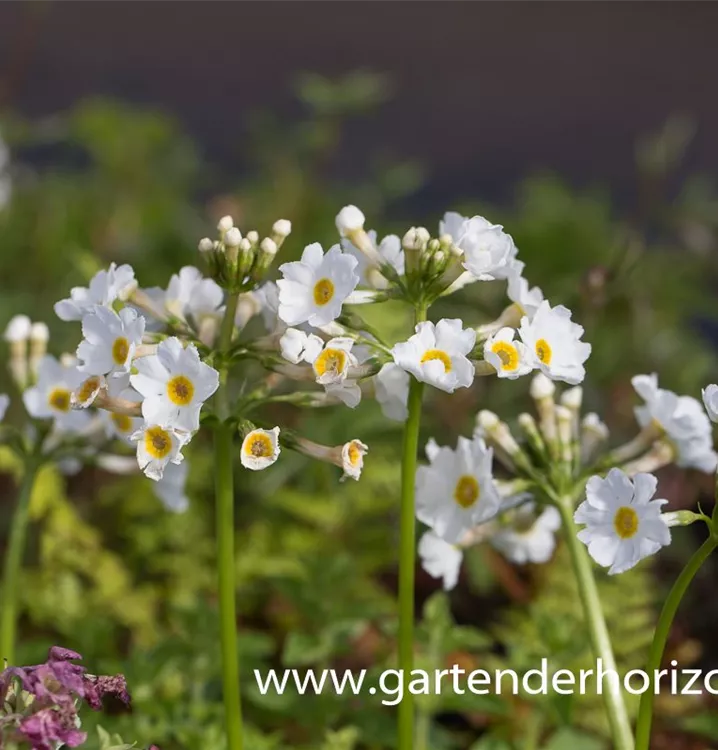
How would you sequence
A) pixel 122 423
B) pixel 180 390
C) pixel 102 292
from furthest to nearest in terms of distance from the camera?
pixel 122 423, pixel 102 292, pixel 180 390

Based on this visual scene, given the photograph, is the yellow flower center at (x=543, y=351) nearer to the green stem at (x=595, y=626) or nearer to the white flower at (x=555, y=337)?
the white flower at (x=555, y=337)

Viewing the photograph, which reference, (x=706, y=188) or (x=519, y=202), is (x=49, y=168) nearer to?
(x=519, y=202)

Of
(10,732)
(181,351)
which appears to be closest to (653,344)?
(181,351)

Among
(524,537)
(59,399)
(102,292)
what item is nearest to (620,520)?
(524,537)

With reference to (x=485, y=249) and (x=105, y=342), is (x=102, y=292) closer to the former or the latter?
(x=105, y=342)

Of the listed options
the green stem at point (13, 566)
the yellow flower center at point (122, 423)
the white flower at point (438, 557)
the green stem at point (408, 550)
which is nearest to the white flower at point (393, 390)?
the green stem at point (408, 550)
